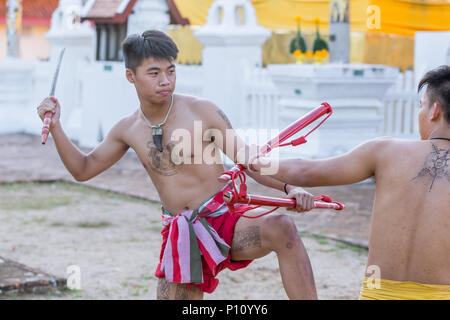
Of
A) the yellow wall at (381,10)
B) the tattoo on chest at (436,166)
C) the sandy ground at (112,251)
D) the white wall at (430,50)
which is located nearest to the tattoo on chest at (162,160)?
the tattoo on chest at (436,166)

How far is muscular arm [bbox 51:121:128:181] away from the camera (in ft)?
12.2

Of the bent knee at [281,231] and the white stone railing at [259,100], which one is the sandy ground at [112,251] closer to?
the bent knee at [281,231]

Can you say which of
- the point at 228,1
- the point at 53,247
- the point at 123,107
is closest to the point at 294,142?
the point at 53,247

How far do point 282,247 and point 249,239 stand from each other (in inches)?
7.3

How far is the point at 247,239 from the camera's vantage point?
11.5ft

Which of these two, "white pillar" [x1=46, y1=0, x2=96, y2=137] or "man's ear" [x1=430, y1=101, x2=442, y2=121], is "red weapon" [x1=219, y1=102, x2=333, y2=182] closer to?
"man's ear" [x1=430, y1=101, x2=442, y2=121]

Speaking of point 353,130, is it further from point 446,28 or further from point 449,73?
point 446,28

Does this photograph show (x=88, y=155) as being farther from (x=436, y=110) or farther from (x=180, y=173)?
(x=436, y=110)

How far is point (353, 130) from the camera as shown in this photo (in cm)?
987

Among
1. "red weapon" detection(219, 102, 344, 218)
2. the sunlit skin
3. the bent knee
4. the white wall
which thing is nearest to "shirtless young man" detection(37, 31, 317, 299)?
the bent knee

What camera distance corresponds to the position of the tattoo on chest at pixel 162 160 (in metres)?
3.65

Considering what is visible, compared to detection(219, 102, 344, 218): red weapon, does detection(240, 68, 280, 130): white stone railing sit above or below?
below
